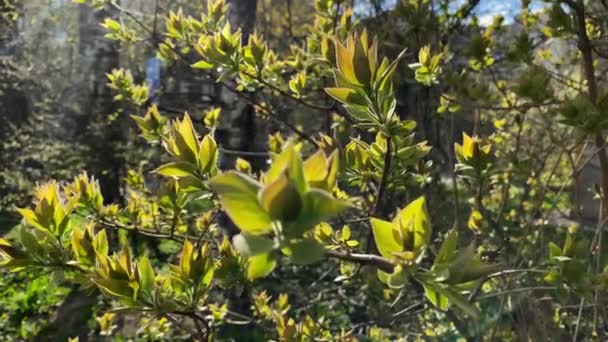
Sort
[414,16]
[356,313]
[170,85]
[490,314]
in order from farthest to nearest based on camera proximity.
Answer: [170,85], [356,313], [490,314], [414,16]

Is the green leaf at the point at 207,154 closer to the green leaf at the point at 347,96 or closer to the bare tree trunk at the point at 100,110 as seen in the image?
the green leaf at the point at 347,96

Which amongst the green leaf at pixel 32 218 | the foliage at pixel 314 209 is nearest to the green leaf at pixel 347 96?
the foliage at pixel 314 209

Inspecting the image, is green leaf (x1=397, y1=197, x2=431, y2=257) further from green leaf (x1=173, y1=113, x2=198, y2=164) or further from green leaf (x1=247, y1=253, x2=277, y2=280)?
green leaf (x1=173, y1=113, x2=198, y2=164)

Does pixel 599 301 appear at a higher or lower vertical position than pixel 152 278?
lower

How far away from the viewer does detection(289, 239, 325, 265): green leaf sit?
1.60 ft

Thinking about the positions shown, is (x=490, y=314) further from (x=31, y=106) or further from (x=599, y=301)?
(x=31, y=106)

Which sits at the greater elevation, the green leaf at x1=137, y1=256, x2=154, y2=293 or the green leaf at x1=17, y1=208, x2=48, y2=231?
the green leaf at x1=17, y1=208, x2=48, y2=231

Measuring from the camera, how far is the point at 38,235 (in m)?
Answer: 0.81

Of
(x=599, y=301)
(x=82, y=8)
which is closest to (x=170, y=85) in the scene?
(x=82, y=8)

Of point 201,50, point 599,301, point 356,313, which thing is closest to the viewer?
point 599,301

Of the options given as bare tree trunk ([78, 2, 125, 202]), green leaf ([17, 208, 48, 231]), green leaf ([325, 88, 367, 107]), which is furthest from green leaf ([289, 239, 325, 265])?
bare tree trunk ([78, 2, 125, 202])

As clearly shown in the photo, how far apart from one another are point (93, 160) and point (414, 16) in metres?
5.66

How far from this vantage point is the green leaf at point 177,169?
72 cm

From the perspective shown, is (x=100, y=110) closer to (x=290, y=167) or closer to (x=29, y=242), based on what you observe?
(x=29, y=242)
